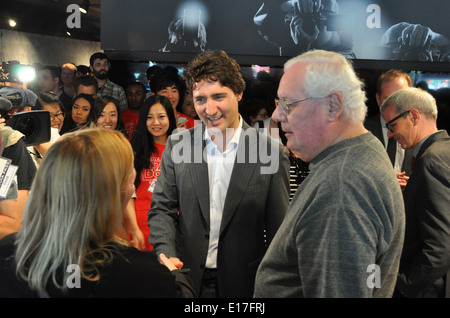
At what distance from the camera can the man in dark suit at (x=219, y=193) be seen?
1.96 meters

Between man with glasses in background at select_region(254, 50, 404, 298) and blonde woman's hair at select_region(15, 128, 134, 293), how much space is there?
514mm

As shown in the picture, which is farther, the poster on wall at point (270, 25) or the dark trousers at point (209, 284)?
the poster on wall at point (270, 25)

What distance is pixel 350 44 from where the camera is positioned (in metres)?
4.29

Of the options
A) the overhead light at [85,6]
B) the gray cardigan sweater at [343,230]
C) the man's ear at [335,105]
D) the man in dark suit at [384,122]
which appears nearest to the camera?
the gray cardigan sweater at [343,230]

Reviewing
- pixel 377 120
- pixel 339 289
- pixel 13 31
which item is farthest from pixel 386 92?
pixel 13 31

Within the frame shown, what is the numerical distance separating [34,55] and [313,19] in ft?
15.6

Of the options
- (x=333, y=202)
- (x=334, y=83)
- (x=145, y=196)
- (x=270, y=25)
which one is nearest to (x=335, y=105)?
(x=334, y=83)

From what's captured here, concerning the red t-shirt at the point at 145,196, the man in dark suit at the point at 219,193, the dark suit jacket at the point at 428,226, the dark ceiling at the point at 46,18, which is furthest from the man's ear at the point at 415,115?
the dark ceiling at the point at 46,18

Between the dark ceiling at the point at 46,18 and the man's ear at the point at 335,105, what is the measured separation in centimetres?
513

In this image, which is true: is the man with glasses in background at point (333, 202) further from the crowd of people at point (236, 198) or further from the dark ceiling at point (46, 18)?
the dark ceiling at point (46, 18)

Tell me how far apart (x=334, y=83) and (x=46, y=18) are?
632cm

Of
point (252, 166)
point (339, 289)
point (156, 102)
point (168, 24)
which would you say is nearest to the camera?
point (339, 289)

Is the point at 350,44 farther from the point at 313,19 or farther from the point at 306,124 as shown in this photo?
the point at 306,124

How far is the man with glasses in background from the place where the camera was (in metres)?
1.09
